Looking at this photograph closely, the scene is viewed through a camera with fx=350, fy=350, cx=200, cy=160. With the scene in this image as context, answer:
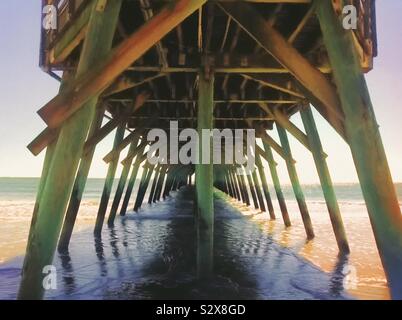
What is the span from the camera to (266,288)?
420 centimetres

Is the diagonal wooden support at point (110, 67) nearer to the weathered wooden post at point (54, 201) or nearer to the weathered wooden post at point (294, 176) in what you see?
the weathered wooden post at point (54, 201)

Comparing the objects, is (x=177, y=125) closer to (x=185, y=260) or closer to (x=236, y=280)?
(x=185, y=260)

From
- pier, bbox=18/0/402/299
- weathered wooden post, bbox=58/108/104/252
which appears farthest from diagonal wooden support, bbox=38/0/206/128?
weathered wooden post, bbox=58/108/104/252

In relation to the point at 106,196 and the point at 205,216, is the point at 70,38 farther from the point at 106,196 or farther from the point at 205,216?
the point at 106,196

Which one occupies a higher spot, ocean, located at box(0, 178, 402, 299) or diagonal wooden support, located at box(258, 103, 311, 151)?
diagonal wooden support, located at box(258, 103, 311, 151)

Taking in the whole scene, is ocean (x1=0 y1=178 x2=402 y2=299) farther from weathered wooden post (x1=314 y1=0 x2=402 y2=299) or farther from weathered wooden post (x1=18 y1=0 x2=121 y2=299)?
weathered wooden post (x1=314 y1=0 x2=402 y2=299)

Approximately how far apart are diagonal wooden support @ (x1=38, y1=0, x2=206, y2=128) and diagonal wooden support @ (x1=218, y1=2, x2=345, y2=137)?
0.48 m

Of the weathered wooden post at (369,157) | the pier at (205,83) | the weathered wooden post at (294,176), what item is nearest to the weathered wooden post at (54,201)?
the pier at (205,83)

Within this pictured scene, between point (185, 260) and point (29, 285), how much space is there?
335 centimetres

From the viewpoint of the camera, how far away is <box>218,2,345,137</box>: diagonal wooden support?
2682 mm

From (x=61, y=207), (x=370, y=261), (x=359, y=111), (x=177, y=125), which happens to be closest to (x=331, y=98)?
(x=359, y=111)

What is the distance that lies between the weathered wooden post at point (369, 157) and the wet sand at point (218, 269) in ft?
5.90

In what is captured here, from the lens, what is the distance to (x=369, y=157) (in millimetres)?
2455

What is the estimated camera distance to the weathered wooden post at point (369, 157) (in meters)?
2.34
